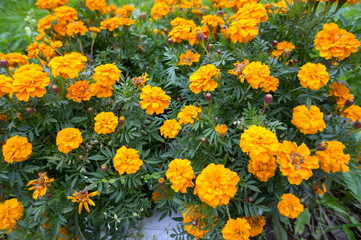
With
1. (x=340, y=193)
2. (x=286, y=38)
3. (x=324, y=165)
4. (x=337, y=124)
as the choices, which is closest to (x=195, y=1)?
(x=286, y=38)

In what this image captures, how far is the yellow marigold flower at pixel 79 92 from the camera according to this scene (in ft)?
4.39

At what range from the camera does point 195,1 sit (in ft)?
7.14

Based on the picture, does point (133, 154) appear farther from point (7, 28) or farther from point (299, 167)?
point (7, 28)

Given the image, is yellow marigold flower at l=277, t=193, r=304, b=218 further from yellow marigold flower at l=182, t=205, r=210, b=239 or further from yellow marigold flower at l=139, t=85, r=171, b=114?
yellow marigold flower at l=139, t=85, r=171, b=114

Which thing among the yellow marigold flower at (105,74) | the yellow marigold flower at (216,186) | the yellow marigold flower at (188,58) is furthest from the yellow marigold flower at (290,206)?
the yellow marigold flower at (105,74)

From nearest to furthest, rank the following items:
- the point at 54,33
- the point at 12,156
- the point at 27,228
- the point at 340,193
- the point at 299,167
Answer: the point at 299,167 < the point at 12,156 < the point at 27,228 < the point at 54,33 < the point at 340,193

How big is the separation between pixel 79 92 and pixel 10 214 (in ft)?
2.16

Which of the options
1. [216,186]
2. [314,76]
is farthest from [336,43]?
[216,186]

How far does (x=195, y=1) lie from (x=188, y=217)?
5.52 ft

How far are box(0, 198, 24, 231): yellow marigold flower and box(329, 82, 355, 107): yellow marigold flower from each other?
5.73 feet

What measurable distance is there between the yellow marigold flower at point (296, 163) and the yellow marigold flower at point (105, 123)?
0.78m

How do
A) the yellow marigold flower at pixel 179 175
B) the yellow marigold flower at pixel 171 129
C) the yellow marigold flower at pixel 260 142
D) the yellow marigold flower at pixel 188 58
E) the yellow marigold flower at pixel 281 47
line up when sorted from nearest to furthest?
the yellow marigold flower at pixel 260 142 < the yellow marigold flower at pixel 179 175 < the yellow marigold flower at pixel 171 129 < the yellow marigold flower at pixel 281 47 < the yellow marigold flower at pixel 188 58

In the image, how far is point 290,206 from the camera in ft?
4.04

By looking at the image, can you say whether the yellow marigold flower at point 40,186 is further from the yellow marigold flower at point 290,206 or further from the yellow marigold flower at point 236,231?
the yellow marigold flower at point 290,206
